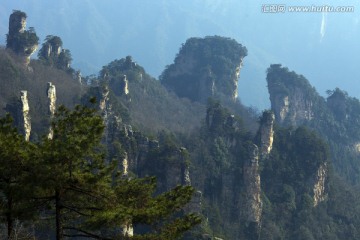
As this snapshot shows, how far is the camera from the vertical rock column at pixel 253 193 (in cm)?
3909

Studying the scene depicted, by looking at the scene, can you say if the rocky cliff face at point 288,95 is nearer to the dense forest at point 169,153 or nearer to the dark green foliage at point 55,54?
the dense forest at point 169,153

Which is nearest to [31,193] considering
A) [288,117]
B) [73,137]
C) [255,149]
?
[73,137]

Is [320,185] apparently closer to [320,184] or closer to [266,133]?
[320,184]

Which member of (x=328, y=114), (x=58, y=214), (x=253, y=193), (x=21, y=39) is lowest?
(x=58, y=214)

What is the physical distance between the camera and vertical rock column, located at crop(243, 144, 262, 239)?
3909cm

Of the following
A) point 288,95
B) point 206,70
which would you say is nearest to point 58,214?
point 288,95

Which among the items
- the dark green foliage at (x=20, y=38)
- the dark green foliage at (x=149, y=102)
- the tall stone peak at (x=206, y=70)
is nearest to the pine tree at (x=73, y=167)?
the dark green foliage at (x=20, y=38)

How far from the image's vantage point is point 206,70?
6988cm

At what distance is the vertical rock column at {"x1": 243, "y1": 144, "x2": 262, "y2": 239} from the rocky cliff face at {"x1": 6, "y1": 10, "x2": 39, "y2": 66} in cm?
2076

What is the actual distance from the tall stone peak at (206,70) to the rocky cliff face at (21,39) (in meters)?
25.2

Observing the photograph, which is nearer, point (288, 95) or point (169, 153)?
point (169, 153)

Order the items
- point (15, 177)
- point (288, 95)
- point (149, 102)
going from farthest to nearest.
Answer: point (288, 95)
point (149, 102)
point (15, 177)

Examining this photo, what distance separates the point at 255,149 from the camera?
39.5 m

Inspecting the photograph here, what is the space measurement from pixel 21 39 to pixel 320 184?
87.0 feet
